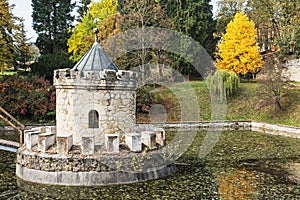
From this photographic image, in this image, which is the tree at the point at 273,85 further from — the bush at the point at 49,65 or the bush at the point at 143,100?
the bush at the point at 49,65

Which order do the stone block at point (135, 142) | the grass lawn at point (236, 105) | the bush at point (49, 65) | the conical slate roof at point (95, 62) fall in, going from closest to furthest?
the stone block at point (135, 142), the conical slate roof at point (95, 62), the grass lawn at point (236, 105), the bush at point (49, 65)

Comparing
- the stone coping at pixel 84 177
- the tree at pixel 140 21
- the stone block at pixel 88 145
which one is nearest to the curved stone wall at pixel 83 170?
the stone coping at pixel 84 177

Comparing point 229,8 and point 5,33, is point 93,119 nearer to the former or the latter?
point 5,33

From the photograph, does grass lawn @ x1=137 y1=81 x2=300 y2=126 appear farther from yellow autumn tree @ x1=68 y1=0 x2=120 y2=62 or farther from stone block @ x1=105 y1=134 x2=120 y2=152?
stone block @ x1=105 y1=134 x2=120 y2=152

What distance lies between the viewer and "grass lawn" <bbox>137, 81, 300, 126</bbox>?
2369 cm

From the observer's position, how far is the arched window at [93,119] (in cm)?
1007

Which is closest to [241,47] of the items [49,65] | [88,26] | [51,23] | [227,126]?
[227,126]

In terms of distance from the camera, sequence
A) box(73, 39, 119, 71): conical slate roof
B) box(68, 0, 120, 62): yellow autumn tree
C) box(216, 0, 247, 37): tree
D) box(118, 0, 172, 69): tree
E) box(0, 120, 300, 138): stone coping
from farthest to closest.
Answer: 1. box(216, 0, 247, 37): tree
2. box(68, 0, 120, 62): yellow autumn tree
3. box(118, 0, 172, 69): tree
4. box(0, 120, 300, 138): stone coping
5. box(73, 39, 119, 71): conical slate roof

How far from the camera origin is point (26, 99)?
23469 mm

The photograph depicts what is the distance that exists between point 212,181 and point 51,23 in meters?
30.7

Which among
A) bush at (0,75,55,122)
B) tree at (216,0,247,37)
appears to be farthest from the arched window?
tree at (216,0,247,37)

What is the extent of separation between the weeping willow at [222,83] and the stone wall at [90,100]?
17.8 m

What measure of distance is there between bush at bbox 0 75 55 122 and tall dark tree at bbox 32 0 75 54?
11992 millimetres

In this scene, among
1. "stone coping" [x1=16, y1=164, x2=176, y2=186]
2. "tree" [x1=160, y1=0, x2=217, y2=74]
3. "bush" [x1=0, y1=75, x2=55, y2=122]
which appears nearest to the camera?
"stone coping" [x1=16, y1=164, x2=176, y2=186]
